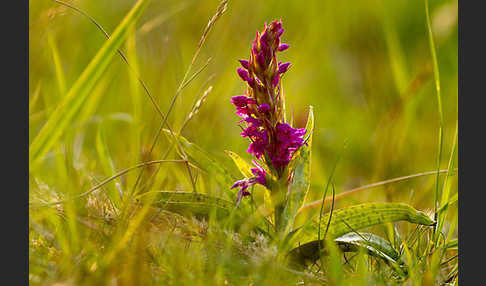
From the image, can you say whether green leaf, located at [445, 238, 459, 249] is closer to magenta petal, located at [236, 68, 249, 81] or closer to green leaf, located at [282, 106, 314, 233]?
green leaf, located at [282, 106, 314, 233]

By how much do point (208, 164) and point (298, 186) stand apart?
45 centimetres

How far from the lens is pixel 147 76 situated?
4180mm

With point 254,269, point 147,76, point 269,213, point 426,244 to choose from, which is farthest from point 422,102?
point 254,269

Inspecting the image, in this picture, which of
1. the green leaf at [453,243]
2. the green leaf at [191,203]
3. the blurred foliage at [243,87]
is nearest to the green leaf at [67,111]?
the blurred foliage at [243,87]

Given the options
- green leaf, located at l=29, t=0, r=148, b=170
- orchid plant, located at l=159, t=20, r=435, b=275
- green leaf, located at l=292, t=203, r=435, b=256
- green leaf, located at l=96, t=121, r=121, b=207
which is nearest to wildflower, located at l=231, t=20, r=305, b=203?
orchid plant, located at l=159, t=20, r=435, b=275

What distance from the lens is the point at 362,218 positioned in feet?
7.41

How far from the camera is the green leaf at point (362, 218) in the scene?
220 cm

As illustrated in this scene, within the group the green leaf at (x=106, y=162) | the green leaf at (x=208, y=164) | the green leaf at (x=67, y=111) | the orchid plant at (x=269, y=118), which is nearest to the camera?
the green leaf at (x=67, y=111)

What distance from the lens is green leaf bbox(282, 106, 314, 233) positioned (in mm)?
2254

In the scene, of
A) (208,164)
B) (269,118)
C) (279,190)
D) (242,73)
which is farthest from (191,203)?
(242,73)

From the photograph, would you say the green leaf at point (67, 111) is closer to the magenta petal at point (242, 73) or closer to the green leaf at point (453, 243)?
the magenta petal at point (242, 73)

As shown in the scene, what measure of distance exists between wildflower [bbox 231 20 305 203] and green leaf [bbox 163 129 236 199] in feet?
0.60

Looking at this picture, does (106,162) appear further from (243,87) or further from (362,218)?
(243,87)

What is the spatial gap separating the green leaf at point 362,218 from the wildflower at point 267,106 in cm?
29
